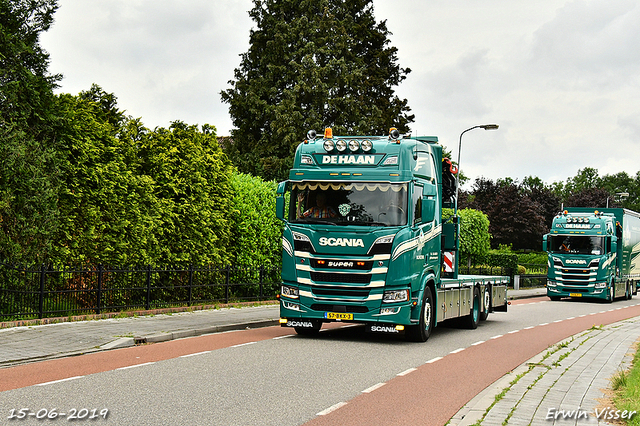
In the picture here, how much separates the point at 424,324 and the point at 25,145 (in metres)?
8.84

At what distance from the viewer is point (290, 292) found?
44.6 ft

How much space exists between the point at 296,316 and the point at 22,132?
6.65 meters

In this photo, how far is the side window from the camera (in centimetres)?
1335

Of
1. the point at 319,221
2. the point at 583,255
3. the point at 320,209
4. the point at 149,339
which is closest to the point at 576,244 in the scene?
the point at 583,255

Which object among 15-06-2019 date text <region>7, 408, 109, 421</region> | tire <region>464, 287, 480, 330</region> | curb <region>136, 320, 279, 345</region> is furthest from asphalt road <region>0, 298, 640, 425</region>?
tire <region>464, 287, 480, 330</region>

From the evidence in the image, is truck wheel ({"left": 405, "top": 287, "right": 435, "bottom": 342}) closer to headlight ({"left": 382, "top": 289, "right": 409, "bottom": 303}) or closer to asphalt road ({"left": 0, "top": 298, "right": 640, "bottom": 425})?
asphalt road ({"left": 0, "top": 298, "right": 640, "bottom": 425})

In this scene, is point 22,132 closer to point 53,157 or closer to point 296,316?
point 53,157

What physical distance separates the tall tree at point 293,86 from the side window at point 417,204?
28.2m

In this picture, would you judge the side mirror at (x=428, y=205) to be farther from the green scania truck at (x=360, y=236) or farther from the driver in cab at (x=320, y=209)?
the driver in cab at (x=320, y=209)

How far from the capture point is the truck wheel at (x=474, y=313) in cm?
1781

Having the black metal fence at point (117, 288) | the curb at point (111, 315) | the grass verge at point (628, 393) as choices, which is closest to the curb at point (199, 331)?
the curb at point (111, 315)

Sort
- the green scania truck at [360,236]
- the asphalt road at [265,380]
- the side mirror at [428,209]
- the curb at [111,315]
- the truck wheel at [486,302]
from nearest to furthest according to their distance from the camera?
the asphalt road at [265,380] < the green scania truck at [360,236] < the side mirror at [428,209] < the curb at [111,315] < the truck wheel at [486,302]

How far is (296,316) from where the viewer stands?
13523 millimetres

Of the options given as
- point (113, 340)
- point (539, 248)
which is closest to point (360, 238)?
point (113, 340)
